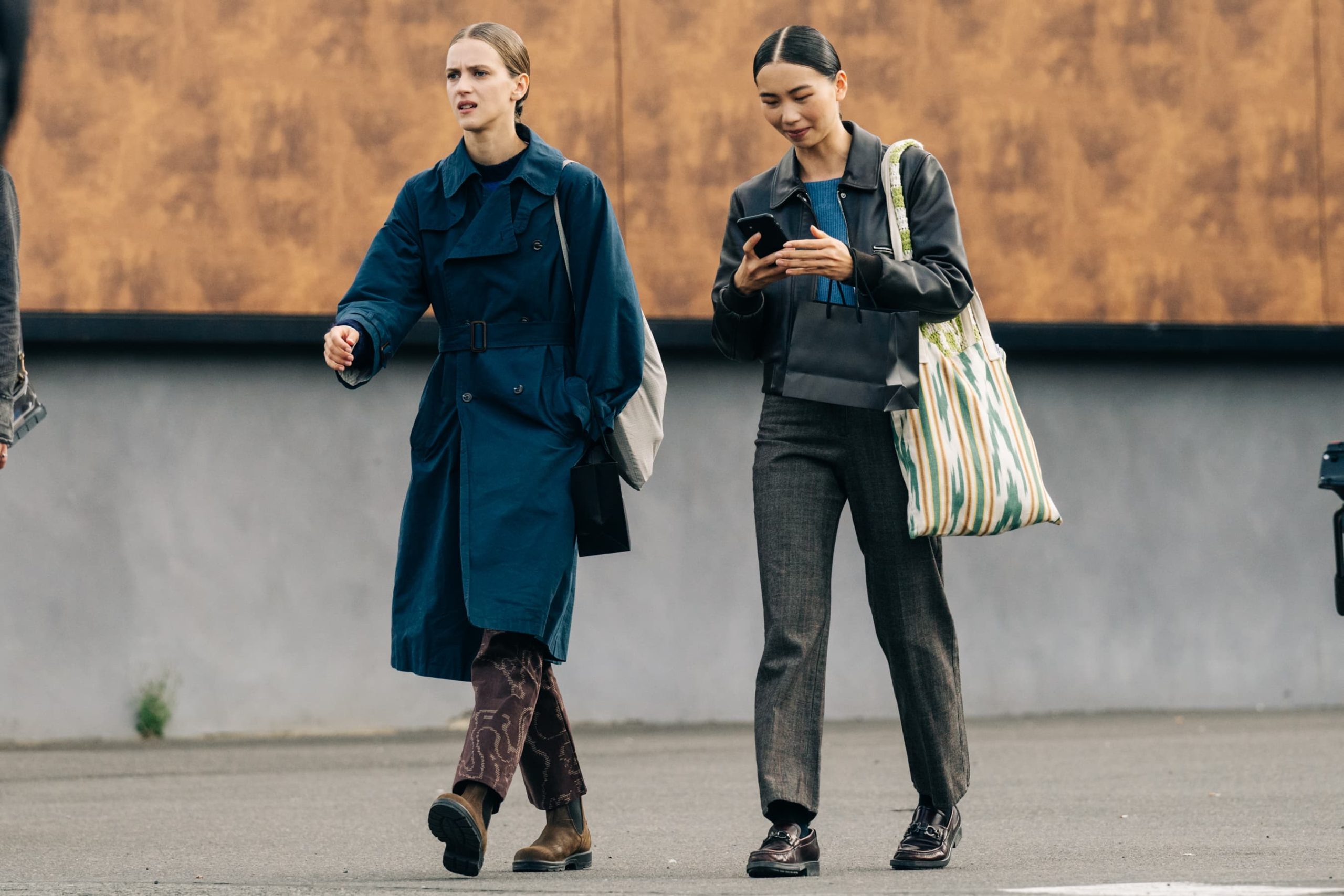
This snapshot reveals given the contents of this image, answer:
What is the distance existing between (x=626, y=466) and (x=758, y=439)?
1.10ft

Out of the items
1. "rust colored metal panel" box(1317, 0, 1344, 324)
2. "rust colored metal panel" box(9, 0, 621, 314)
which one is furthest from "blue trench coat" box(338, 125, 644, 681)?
"rust colored metal panel" box(1317, 0, 1344, 324)

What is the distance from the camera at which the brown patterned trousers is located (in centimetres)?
446

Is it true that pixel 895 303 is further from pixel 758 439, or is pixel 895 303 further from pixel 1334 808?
pixel 1334 808

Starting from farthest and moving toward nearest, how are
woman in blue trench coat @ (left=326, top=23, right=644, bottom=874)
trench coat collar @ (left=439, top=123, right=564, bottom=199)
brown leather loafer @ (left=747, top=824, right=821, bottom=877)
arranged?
trench coat collar @ (left=439, top=123, right=564, bottom=199)
woman in blue trench coat @ (left=326, top=23, right=644, bottom=874)
brown leather loafer @ (left=747, top=824, right=821, bottom=877)

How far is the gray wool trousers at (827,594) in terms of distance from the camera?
14.9 feet

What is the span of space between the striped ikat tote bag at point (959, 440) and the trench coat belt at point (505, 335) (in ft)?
2.79

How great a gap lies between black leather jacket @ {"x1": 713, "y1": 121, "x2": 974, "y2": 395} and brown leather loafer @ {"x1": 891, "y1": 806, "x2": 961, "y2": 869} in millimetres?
1104

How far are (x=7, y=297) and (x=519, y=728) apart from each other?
6.65ft

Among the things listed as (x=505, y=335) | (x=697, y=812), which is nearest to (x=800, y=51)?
(x=505, y=335)

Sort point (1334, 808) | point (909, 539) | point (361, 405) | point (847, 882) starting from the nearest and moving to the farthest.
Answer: point (847, 882) < point (909, 539) < point (1334, 808) < point (361, 405)

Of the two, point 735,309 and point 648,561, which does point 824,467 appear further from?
point 648,561

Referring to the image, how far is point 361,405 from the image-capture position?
9953 millimetres

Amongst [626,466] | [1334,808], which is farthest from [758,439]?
[1334,808]

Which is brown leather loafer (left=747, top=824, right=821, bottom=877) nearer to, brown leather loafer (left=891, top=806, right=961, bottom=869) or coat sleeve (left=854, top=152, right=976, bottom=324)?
brown leather loafer (left=891, top=806, right=961, bottom=869)
